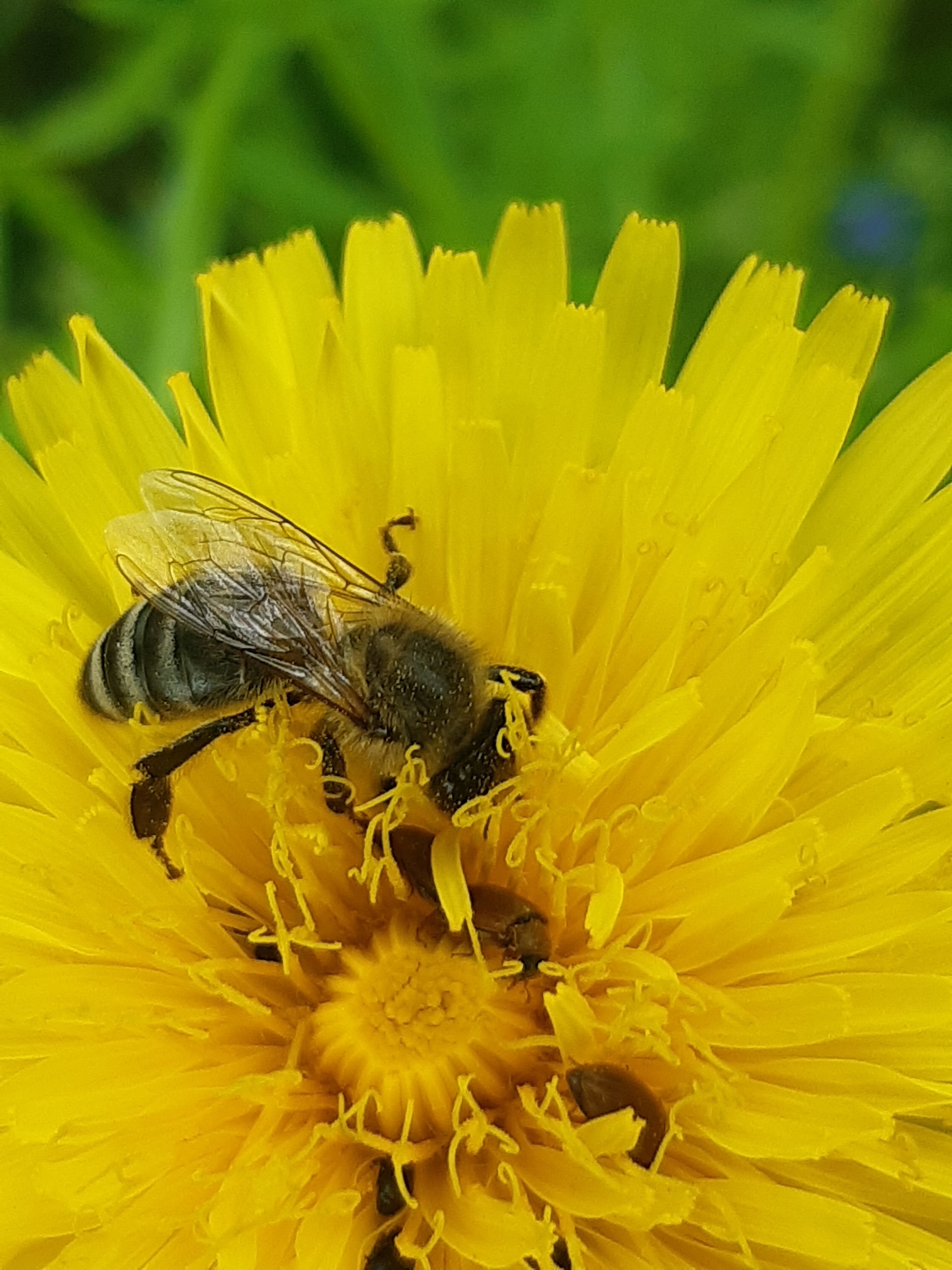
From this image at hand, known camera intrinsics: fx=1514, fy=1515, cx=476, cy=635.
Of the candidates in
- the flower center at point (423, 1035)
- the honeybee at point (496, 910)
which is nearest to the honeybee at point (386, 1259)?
the flower center at point (423, 1035)

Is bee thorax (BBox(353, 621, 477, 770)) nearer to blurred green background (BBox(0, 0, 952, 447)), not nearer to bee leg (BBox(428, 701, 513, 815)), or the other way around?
bee leg (BBox(428, 701, 513, 815))

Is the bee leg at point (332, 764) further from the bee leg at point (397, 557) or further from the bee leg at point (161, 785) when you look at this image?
the bee leg at point (397, 557)

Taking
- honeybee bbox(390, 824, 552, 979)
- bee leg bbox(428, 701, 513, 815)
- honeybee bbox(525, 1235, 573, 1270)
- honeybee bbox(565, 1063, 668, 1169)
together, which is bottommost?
honeybee bbox(525, 1235, 573, 1270)

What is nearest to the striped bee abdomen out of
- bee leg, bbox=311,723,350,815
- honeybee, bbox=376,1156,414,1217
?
bee leg, bbox=311,723,350,815

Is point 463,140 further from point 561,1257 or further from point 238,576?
point 561,1257

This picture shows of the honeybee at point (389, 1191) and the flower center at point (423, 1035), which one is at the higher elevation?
the flower center at point (423, 1035)

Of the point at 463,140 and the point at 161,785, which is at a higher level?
the point at 463,140

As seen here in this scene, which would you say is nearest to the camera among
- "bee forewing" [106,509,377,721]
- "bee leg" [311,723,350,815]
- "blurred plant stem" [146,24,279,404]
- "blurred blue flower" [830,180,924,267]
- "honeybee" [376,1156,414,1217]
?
"honeybee" [376,1156,414,1217]

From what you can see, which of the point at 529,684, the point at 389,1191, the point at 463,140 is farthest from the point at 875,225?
the point at 389,1191
